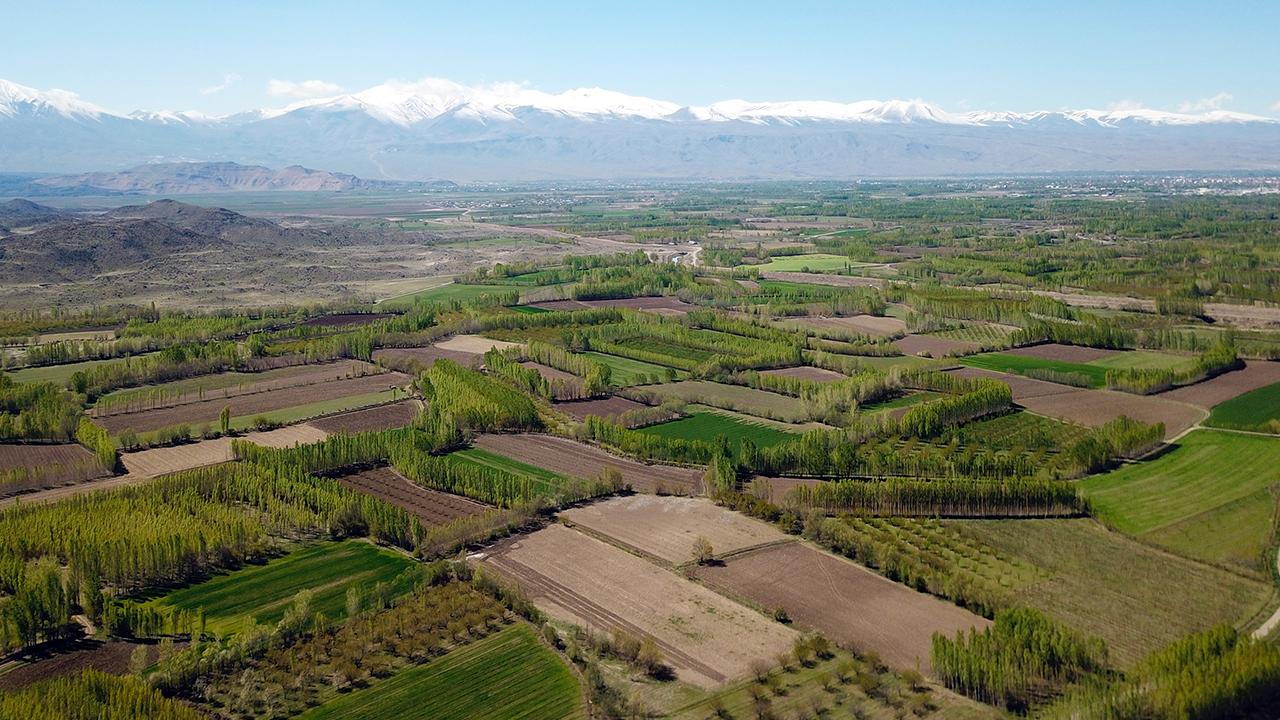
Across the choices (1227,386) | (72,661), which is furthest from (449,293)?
(72,661)

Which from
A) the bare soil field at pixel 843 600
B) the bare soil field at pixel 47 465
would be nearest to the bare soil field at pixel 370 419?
the bare soil field at pixel 47 465

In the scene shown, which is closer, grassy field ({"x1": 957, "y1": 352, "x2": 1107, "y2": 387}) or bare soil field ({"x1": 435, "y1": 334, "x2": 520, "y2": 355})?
grassy field ({"x1": 957, "y1": 352, "x2": 1107, "y2": 387})

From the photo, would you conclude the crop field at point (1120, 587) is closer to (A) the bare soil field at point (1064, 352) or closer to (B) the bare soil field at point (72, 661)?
(B) the bare soil field at point (72, 661)

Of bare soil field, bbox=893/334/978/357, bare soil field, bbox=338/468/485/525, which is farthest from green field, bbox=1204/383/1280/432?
bare soil field, bbox=338/468/485/525

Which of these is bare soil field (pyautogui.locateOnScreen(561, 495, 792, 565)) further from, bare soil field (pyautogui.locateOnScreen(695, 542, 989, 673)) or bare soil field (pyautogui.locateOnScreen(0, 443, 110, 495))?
bare soil field (pyautogui.locateOnScreen(0, 443, 110, 495))

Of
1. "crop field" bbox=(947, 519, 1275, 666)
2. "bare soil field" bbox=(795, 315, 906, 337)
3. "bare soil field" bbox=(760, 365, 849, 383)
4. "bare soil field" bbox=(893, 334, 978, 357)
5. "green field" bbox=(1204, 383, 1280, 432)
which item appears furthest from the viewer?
"bare soil field" bbox=(795, 315, 906, 337)

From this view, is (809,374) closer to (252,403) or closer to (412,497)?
(412,497)
